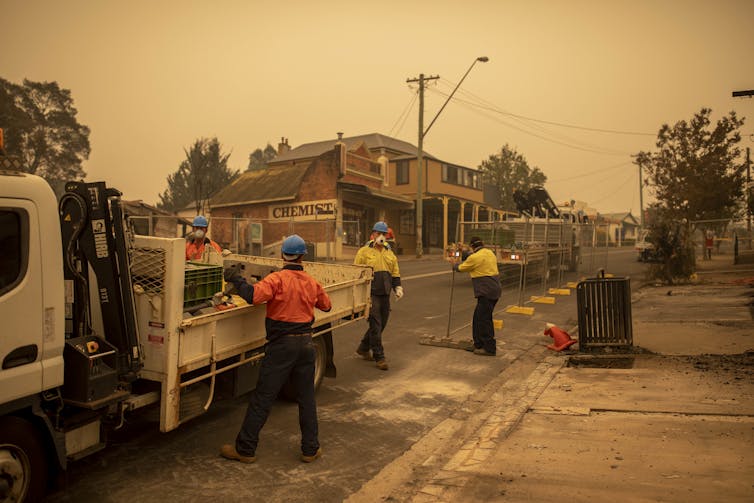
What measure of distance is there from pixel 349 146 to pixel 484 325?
38209 millimetres

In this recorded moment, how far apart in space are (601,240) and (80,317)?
72.6 ft

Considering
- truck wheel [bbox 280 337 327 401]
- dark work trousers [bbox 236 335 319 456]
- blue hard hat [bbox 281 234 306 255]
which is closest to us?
dark work trousers [bbox 236 335 319 456]

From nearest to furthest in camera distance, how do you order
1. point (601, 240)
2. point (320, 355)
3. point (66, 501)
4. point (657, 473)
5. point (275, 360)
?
point (66, 501) < point (657, 473) < point (275, 360) < point (320, 355) < point (601, 240)

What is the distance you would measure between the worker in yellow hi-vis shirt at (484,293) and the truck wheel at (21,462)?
6088mm

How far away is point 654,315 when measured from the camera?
1177 centimetres

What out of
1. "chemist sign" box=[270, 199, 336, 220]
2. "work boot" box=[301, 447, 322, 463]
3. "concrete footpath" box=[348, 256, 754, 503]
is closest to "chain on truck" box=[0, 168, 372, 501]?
"work boot" box=[301, 447, 322, 463]

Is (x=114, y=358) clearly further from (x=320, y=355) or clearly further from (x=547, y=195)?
(x=547, y=195)

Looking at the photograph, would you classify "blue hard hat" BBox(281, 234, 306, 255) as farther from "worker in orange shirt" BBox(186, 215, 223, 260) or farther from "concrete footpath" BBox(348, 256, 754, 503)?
"worker in orange shirt" BBox(186, 215, 223, 260)

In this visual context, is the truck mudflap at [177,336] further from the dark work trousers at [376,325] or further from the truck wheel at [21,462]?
the dark work trousers at [376,325]

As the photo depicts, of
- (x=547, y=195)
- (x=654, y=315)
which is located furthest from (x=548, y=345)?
(x=547, y=195)

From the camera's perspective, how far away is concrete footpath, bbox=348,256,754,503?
4.01 m

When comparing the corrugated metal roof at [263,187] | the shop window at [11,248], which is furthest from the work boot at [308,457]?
the corrugated metal roof at [263,187]

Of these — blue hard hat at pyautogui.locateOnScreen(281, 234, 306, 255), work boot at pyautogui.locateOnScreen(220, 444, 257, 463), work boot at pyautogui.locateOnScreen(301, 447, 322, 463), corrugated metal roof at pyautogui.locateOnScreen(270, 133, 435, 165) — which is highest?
corrugated metal roof at pyautogui.locateOnScreen(270, 133, 435, 165)

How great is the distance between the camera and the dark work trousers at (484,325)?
337 inches
